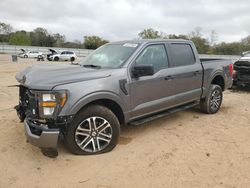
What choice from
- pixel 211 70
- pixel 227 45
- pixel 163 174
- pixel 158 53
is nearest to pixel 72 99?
pixel 163 174

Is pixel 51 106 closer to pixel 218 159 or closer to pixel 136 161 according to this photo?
pixel 136 161

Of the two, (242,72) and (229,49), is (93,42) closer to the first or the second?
(229,49)

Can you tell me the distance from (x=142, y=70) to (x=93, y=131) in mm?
1218

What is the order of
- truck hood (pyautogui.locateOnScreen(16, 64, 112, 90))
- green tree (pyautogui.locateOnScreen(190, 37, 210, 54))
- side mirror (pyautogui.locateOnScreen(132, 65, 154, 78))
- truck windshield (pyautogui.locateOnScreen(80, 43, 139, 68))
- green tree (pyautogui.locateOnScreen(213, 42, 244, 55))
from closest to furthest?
truck hood (pyautogui.locateOnScreen(16, 64, 112, 90))
side mirror (pyautogui.locateOnScreen(132, 65, 154, 78))
truck windshield (pyautogui.locateOnScreen(80, 43, 139, 68))
green tree (pyautogui.locateOnScreen(213, 42, 244, 55))
green tree (pyautogui.locateOnScreen(190, 37, 210, 54))

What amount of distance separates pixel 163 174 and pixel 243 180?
987 mm

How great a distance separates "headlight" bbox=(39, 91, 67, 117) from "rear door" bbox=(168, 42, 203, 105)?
235 centimetres

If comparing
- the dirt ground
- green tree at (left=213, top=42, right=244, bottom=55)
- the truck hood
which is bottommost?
the dirt ground

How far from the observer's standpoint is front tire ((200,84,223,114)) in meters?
6.22

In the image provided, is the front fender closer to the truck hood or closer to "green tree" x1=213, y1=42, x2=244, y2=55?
the truck hood

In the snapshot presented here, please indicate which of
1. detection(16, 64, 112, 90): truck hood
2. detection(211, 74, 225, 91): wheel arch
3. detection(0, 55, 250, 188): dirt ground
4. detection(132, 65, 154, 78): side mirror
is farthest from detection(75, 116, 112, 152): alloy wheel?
detection(211, 74, 225, 91): wheel arch

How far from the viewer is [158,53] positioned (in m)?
5.00

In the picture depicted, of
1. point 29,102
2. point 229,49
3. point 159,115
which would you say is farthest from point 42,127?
point 229,49

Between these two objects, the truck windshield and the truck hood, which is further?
the truck windshield

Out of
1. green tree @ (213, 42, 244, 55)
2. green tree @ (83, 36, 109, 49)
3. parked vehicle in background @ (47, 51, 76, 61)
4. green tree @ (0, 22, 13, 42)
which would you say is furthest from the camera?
green tree @ (0, 22, 13, 42)
